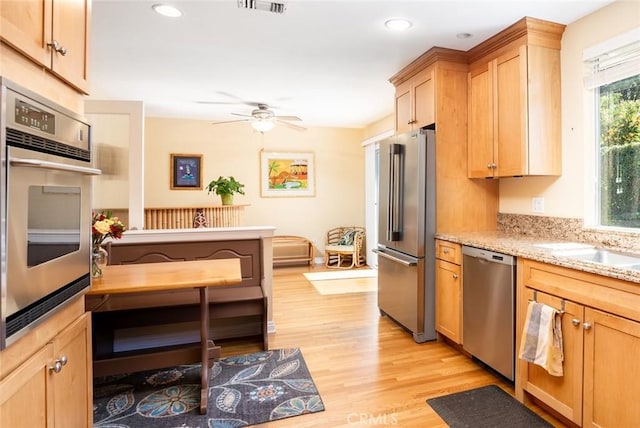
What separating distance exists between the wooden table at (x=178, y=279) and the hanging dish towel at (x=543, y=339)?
1.61 m

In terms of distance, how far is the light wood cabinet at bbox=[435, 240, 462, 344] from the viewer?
272 cm

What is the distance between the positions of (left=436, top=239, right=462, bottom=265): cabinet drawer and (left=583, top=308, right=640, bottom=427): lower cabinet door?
1.02 m

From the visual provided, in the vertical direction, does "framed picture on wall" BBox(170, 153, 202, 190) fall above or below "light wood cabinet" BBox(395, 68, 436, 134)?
below

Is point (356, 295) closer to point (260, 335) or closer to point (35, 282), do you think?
point (260, 335)

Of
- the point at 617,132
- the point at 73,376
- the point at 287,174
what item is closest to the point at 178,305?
the point at 73,376

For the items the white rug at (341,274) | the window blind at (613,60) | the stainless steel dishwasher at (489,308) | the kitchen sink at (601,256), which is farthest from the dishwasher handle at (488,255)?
the white rug at (341,274)

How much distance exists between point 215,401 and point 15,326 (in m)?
1.47

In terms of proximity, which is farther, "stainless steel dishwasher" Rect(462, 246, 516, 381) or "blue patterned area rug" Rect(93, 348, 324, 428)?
"stainless steel dishwasher" Rect(462, 246, 516, 381)

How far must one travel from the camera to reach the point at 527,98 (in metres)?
2.51

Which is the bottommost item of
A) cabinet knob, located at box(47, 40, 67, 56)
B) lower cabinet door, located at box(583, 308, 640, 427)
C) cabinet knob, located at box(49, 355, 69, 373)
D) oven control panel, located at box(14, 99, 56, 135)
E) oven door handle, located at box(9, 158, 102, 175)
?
lower cabinet door, located at box(583, 308, 640, 427)

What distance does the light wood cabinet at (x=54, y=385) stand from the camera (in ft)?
3.31

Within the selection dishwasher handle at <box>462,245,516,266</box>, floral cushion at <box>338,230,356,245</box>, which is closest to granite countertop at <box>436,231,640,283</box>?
dishwasher handle at <box>462,245,516,266</box>

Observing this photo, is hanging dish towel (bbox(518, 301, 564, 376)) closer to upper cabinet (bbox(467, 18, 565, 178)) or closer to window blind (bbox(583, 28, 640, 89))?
upper cabinet (bbox(467, 18, 565, 178))

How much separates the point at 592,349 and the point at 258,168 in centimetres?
535
